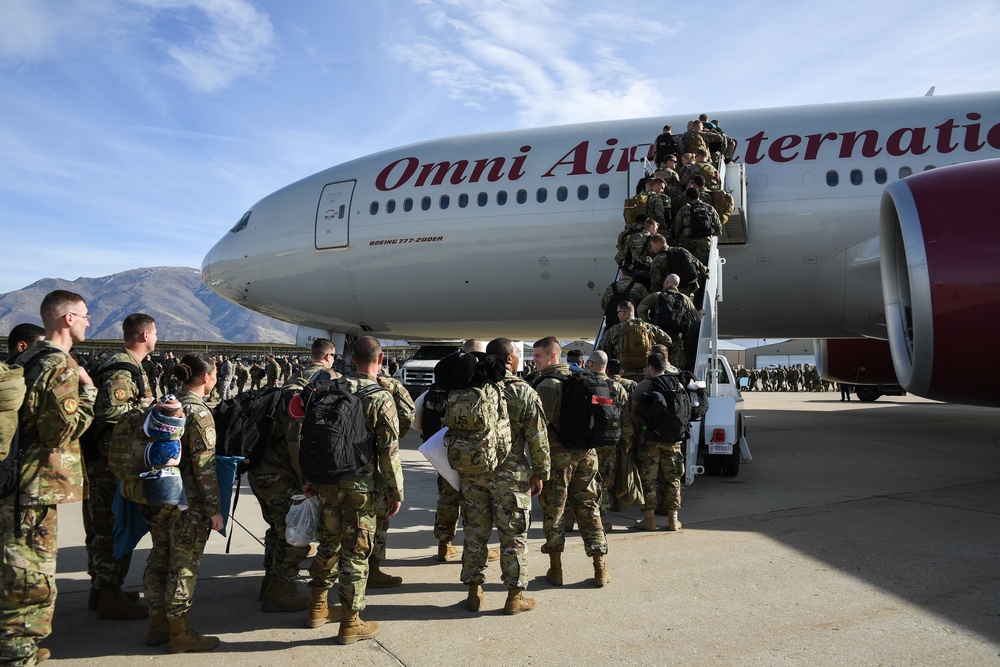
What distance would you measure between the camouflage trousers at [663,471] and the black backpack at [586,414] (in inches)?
52.5

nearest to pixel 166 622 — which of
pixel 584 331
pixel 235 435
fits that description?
pixel 235 435

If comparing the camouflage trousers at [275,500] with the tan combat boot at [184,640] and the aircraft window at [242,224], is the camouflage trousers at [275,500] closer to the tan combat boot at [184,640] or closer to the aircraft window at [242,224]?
the tan combat boot at [184,640]

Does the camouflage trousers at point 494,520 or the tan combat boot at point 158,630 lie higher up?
the camouflage trousers at point 494,520

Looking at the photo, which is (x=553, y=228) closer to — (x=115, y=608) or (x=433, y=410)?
(x=433, y=410)

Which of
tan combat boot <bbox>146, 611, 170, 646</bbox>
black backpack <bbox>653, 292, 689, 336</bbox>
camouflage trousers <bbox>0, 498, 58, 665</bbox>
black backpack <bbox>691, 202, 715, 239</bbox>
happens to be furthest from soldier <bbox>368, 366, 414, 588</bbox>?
black backpack <bbox>691, 202, 715, 239</bbox>

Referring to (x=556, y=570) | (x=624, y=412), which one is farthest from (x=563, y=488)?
(x=624, y=412)

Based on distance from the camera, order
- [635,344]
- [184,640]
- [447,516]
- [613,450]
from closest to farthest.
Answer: [184,640]
[447,516]
[613,450]
[635,344]

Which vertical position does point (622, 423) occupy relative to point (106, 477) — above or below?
above

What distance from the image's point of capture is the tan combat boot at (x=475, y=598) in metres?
3.76

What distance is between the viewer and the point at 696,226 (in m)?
7.64

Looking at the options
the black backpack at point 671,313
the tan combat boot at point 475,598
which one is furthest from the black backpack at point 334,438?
the black backpack at point 671,313

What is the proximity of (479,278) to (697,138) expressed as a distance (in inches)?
147

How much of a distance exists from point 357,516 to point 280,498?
71cm

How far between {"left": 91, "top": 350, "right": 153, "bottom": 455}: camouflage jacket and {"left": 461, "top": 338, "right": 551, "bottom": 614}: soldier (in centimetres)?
180
